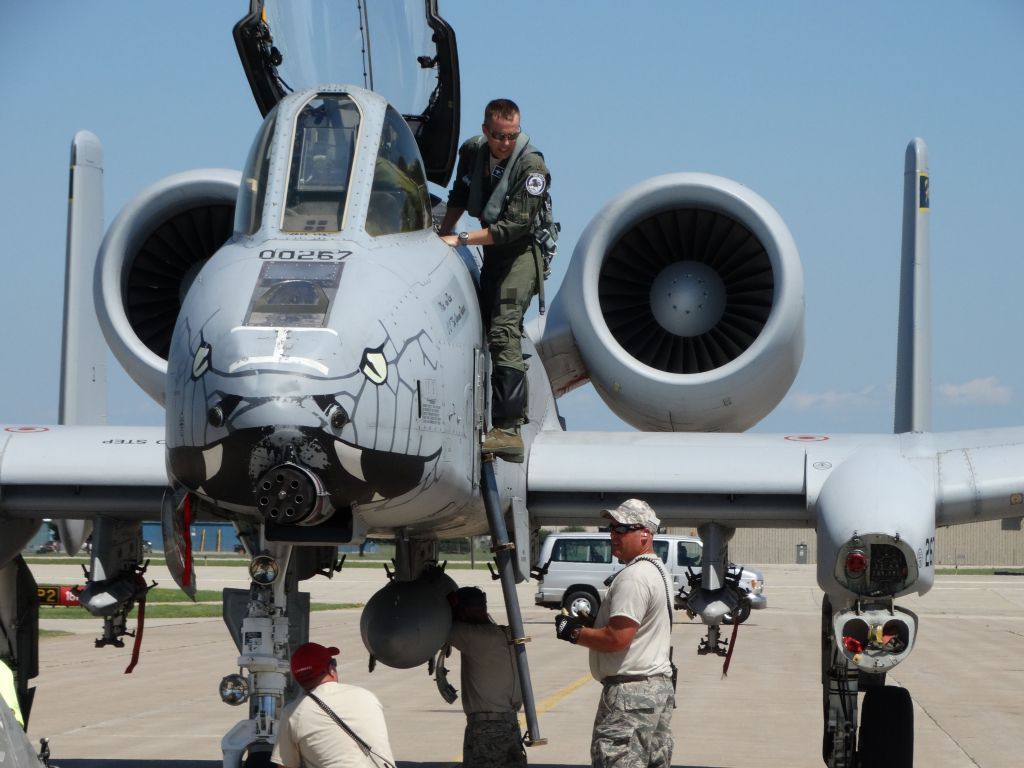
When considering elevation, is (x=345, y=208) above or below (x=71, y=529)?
above

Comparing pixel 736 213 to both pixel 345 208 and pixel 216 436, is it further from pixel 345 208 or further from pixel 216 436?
pixel 216 436

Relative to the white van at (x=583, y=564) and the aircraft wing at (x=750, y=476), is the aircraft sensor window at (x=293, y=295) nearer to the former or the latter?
the aircraft wing at (x=750, y=476)

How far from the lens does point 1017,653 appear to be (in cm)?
2567

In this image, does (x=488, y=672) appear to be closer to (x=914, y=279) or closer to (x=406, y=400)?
(x=406, y=400)

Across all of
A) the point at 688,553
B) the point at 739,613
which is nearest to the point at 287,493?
the point at 739,613

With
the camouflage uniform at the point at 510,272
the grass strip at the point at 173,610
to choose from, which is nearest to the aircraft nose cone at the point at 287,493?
the camouflage uniform at the point at 510,272

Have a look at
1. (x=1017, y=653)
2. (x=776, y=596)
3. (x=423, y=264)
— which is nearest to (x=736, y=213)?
(x=423, y=264)

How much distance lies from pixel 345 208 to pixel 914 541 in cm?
344

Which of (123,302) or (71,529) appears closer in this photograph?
(123,302)

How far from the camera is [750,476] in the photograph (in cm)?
885

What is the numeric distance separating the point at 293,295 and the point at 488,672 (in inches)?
128

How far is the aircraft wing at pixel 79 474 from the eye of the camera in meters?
8.84

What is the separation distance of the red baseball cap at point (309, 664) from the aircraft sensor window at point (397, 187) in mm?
2043

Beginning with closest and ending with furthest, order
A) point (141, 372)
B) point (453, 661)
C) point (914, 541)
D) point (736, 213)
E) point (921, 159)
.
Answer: point (914, 541) → point (141, 372) → point (736, 213) → point (921, 159) → point (453, 661)
